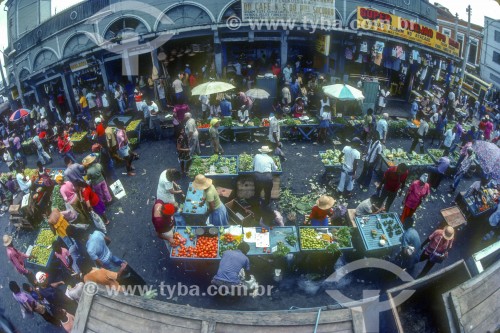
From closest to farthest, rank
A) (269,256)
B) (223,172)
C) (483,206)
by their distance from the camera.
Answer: (269,256)
(483,206)
(223,172)

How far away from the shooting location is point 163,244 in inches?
385

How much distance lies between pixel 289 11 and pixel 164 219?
52.5 feet

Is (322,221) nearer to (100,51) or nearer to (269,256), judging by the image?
(269,256)

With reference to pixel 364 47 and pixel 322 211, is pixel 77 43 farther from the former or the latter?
pixel 322 211

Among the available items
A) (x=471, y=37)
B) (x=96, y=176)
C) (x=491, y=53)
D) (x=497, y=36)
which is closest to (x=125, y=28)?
(x=96, y=176)

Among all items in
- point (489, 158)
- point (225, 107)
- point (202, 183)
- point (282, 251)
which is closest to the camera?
point (282, 251)

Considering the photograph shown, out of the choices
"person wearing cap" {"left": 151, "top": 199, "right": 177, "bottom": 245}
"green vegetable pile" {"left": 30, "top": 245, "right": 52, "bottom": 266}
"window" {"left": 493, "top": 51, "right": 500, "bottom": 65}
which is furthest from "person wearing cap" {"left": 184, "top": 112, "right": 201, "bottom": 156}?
"window" {"left": 493, "top": 51, "right": 500, "bottom": 65}

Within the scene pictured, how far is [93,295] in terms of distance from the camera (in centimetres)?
495

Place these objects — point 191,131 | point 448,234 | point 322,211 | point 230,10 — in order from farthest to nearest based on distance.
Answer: point 230,10
point 191,131
point 322,211
point 448,234

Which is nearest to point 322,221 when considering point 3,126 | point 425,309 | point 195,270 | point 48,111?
point 425,309

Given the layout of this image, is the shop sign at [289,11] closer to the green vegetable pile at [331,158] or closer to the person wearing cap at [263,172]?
the green vegetable pile at [331,158]

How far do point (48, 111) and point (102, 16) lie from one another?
7.82m

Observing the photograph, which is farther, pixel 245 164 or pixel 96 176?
pixel 245 164

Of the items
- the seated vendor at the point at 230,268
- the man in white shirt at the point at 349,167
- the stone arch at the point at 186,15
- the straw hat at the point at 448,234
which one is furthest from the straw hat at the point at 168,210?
the stone arch at the point at 186,15
